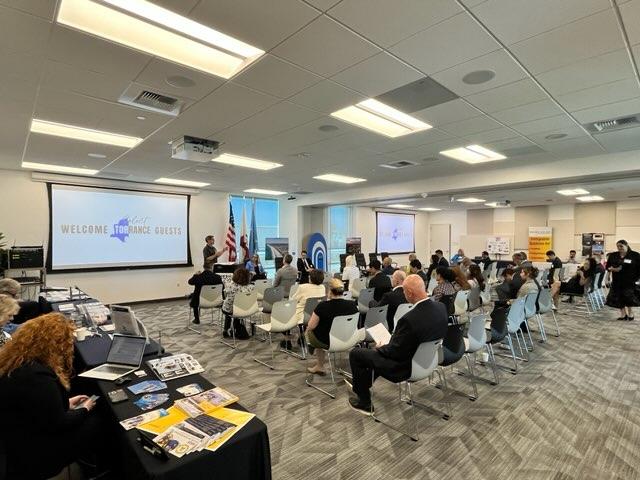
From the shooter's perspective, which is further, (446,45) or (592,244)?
(592,244)

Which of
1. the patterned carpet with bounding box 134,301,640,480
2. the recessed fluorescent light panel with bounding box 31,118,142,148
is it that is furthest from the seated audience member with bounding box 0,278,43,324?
the patterned carpet with bounding box 134,301,640,480

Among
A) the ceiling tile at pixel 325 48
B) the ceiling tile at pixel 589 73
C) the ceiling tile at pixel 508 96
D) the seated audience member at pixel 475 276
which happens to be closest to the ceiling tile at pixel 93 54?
the ceiling tile at pixel 325 48

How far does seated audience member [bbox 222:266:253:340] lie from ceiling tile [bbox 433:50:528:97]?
13.9ft

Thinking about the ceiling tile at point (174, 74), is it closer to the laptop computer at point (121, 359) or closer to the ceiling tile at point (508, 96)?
the laptop computer at point (121, 359)

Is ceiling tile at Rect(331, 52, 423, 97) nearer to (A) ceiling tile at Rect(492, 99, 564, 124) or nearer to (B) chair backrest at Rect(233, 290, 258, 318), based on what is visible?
(A) ceiling tile at Rect(492, 99, 564, 124)

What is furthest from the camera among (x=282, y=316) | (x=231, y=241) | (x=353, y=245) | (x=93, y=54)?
(x=353, y=245)

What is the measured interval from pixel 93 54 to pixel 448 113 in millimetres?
3722

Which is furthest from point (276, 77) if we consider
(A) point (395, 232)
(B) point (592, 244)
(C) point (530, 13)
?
(B) point (592, 244)

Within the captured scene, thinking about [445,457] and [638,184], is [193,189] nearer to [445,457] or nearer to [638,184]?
[445,457]

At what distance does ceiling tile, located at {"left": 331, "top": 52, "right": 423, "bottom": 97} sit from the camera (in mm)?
3017

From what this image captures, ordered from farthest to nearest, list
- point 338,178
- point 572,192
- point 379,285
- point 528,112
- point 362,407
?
point 572,192 → point 338,178 → point 379,285 → point 528,112 → point 362,407

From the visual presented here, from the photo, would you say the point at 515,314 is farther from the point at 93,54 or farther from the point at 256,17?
the point at 93,54

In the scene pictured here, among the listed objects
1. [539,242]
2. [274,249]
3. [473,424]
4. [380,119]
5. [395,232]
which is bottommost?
[473,424]

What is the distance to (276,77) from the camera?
3275mm
